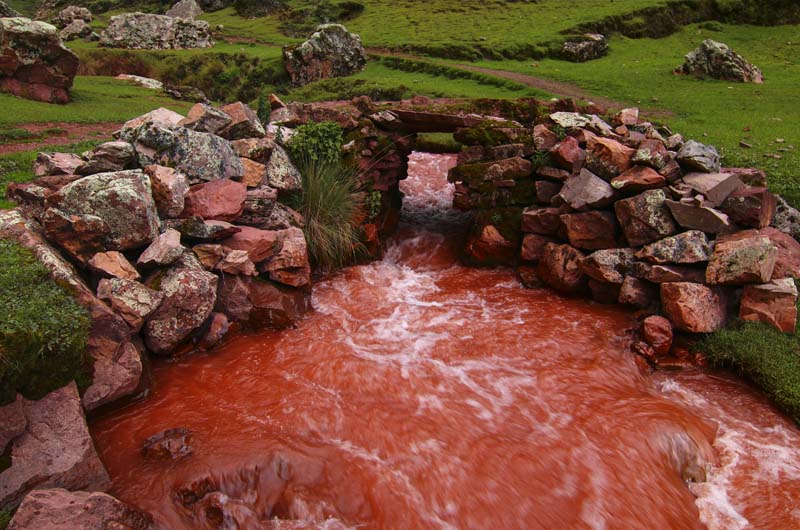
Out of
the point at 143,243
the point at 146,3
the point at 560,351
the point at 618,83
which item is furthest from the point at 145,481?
the point at 146,3

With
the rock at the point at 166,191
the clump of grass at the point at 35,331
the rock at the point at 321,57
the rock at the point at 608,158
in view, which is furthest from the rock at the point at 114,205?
the rock at the point at 321,57

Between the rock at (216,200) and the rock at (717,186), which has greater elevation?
the rock at (717,186)

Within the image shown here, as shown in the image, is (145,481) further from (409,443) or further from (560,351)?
(560,351)

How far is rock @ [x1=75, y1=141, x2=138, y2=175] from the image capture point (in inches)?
397

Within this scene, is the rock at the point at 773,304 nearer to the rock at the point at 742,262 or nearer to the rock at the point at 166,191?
the rock at the point at 742,262

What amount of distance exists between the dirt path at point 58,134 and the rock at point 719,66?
28.9 m

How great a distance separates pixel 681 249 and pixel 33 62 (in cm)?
2454

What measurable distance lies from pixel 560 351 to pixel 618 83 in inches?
839

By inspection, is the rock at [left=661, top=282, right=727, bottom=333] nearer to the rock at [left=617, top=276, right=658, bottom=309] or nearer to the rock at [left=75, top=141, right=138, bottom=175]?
the rock at [left=617, top=276, right=658, bottom=309]

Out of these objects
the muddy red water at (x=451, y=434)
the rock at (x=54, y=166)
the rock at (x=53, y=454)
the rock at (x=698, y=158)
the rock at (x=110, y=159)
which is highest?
the rock at (x=698, y=158)

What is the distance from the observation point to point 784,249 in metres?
10.9

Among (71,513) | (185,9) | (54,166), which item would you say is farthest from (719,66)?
(185,9)

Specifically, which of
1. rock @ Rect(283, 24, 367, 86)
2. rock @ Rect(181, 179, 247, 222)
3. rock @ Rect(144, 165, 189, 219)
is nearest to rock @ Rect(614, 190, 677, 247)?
rock @ Rect(181, 179, 247, 222)

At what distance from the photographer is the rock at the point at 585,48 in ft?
114
